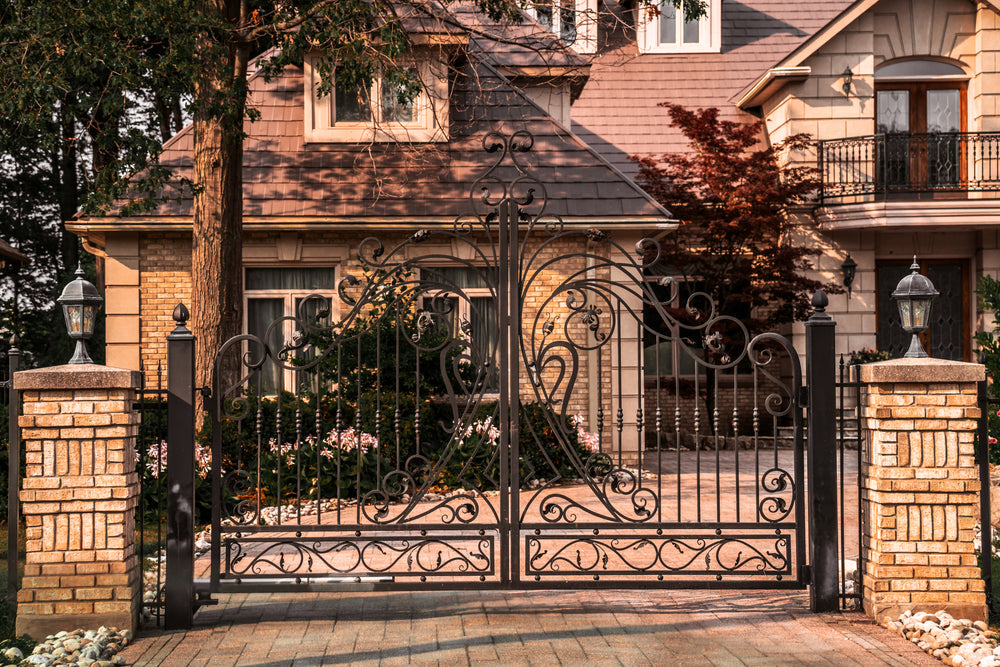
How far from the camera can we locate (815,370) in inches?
235

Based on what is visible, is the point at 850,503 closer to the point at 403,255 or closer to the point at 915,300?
the point at 915,300

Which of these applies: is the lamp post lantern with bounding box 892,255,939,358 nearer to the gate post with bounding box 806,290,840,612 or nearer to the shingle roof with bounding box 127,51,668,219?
the gate post with bounding box 806,290,840,612

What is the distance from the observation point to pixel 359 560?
242 inches

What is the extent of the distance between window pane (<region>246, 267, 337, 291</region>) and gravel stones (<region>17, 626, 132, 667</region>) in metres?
8.57

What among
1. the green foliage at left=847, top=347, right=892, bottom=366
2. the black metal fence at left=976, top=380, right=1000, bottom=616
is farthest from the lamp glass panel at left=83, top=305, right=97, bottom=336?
the green foliage at left=847, top=347, right=892, bottom=366

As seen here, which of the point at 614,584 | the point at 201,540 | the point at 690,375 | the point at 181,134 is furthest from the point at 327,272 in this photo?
the point at 614,584

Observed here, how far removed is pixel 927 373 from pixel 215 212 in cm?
812

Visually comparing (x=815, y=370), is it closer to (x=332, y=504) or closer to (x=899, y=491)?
(x=899, y=491)

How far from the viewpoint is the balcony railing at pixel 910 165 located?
1714 cm

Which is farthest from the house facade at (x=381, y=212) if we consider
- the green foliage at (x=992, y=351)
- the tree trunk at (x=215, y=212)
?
the green foliage at (x=992, y=351)

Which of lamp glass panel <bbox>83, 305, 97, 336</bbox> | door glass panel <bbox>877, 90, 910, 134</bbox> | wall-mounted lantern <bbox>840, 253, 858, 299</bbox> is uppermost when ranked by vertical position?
door glass panel <bbox>877, 90, 910, 134</bbox>

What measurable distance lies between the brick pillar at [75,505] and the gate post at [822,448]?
3.97m

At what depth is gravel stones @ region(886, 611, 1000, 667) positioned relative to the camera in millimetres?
5012

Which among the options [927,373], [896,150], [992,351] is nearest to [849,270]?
[896,150]
